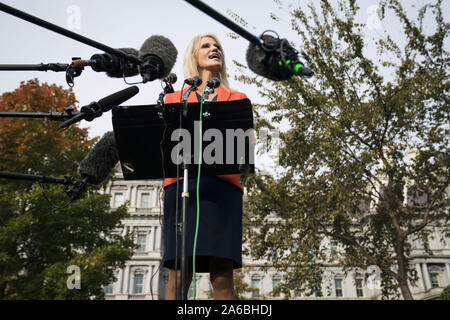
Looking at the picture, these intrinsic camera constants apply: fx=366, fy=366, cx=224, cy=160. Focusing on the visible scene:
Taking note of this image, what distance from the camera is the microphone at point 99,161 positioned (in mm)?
3352

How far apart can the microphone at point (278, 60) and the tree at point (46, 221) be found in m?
14.0

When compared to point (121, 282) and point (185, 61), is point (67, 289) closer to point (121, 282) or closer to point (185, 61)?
point (185, 61)

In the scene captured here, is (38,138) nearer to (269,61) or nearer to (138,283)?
(269,61)

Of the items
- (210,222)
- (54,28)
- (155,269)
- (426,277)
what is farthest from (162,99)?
(426,277)

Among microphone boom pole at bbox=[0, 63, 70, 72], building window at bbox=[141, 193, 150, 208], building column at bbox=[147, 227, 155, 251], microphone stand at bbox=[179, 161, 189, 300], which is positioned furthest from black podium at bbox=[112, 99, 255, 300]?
building window at bbox=[141, 193, 150, 208]

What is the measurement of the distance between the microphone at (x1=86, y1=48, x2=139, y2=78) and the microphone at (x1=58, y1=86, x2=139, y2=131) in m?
0.15

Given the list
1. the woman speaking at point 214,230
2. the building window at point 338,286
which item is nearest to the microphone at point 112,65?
the woman speaking at point 214,230

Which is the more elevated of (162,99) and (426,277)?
(426,277)

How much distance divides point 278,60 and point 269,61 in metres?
0.07

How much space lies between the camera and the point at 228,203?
3141 mm

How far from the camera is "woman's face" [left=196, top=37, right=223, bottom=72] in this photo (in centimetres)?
398

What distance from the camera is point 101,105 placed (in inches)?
111

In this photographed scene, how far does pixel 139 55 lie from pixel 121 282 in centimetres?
4989

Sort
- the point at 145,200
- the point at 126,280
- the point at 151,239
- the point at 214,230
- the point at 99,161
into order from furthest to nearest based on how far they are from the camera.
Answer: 1. the point at 145,200
2. the point at 151,239
3. the point at 126,280
4. the point at 99,161
5. the point at 214,230
